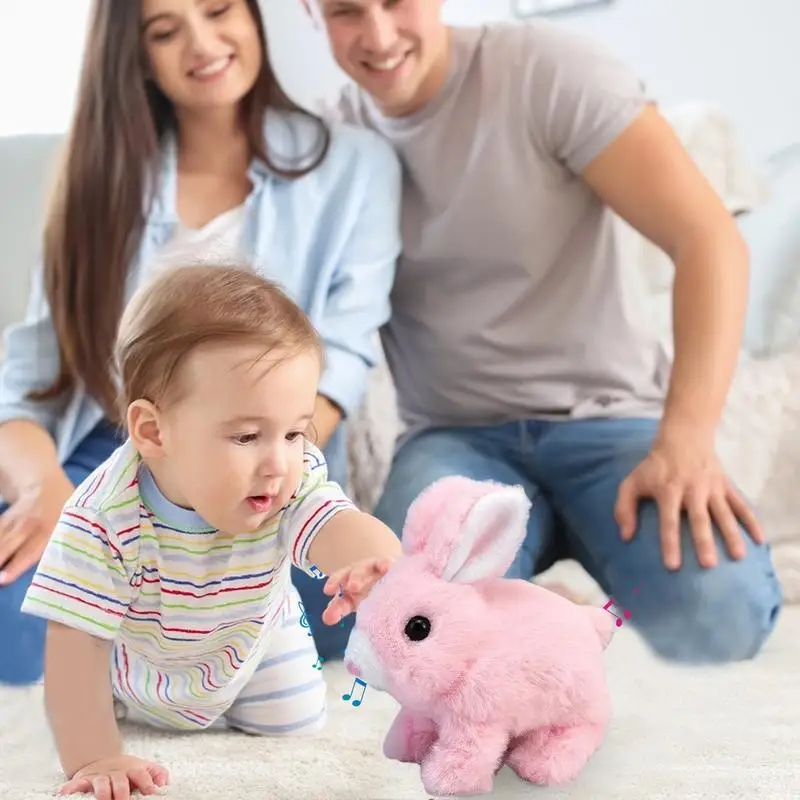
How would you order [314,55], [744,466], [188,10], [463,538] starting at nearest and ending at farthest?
[463,538]
[188,10]
[744,466]
[314,55]

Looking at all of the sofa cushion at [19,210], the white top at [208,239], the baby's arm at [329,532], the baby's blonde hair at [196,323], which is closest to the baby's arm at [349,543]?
the baby's arm at [329,532]

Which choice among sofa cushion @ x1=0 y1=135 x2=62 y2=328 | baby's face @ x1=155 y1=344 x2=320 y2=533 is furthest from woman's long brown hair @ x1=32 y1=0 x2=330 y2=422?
baby's face @ x1=155 y1=344 x2=320 y2=533

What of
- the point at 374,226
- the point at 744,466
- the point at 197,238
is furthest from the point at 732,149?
the point at 197,238

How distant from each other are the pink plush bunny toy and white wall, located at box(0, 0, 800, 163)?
99 cm

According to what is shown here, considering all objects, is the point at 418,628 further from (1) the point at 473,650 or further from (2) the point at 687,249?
(2) the point at 687,249

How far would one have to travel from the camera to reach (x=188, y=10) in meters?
1.04

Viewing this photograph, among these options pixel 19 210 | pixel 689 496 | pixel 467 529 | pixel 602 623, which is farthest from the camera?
pixel 19 210

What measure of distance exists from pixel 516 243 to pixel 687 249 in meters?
0.17

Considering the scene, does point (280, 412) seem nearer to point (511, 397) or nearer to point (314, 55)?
point (511, 397)

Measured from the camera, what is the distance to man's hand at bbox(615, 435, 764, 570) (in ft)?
3.10

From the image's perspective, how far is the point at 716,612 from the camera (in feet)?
3.16

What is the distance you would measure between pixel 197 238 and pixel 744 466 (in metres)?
0.68

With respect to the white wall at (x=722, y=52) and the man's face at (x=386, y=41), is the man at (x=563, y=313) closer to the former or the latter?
the man's face at (x=386, y=41)

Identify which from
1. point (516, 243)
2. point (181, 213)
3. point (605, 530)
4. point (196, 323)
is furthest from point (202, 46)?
point (605, 530)
